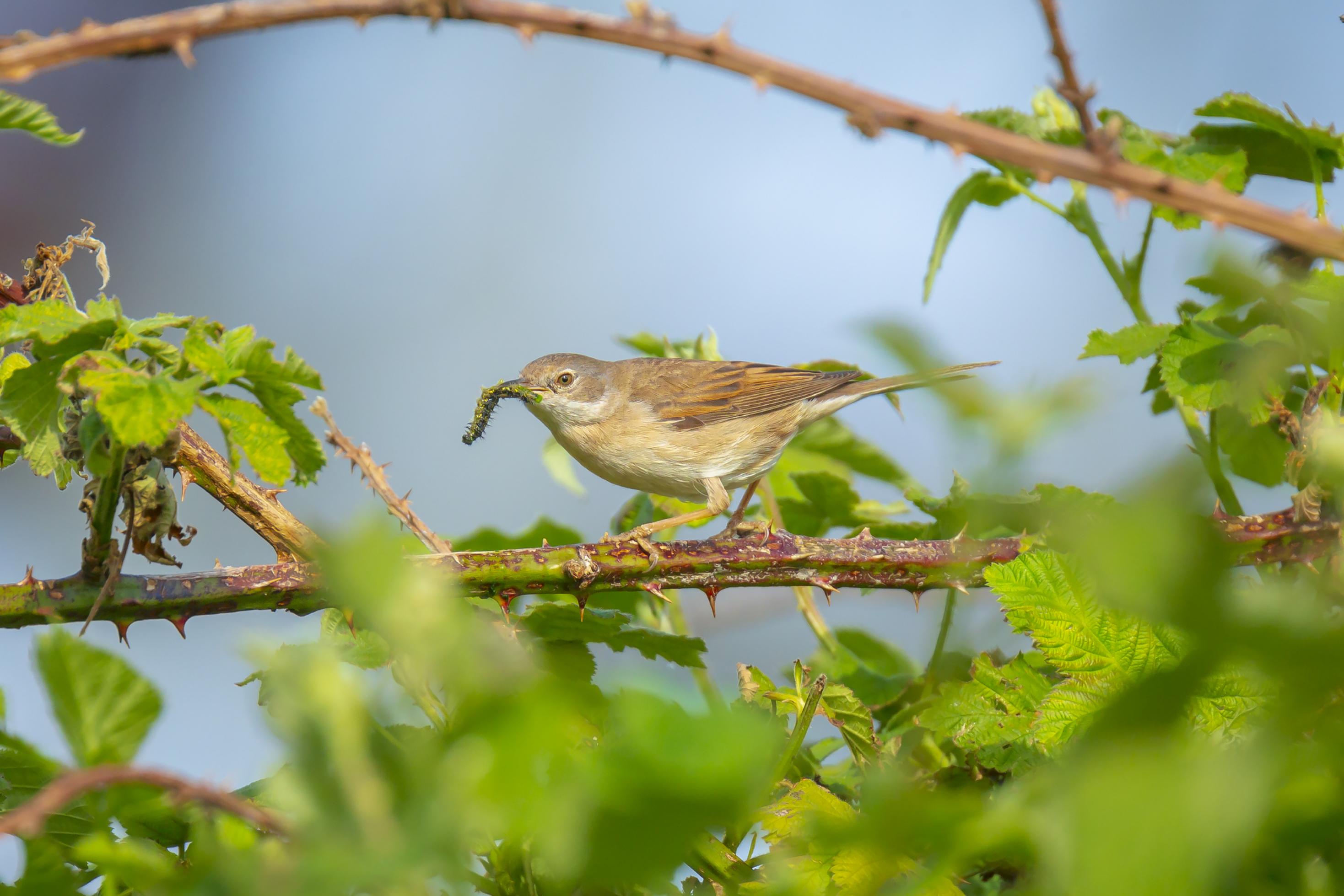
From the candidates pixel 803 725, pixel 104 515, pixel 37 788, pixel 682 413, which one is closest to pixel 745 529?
pixel 803 725

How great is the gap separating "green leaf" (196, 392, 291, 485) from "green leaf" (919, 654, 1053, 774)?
0.70 meters

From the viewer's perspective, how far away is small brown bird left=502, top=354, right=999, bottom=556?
3449 millimetres

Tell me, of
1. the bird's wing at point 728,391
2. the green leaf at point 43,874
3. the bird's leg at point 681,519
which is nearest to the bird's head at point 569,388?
the bird's wing at point 728,391

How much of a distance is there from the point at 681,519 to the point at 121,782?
203cm

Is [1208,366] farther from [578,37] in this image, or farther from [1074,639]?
[578,37]

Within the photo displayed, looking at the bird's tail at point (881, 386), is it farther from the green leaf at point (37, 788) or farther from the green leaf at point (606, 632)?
the green leaf at point (37, 788)

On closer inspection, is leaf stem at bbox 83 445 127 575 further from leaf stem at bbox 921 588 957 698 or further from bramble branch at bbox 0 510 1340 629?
leaf stem at bbox 921 588 957 698

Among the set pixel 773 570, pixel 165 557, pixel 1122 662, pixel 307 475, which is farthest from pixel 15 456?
pixel 1122 662

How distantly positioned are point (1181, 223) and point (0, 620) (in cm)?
158

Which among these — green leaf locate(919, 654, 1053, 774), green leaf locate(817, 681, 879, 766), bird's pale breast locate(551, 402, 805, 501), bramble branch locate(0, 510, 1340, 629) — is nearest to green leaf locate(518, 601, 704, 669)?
bramble branch locate(0, 510, 1340, 629)

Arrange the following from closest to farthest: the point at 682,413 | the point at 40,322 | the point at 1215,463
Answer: the point at 40,322
the point at 1215,463
the point at 682,413

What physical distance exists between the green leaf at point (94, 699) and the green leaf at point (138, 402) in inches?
9.3

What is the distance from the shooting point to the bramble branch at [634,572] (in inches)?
39.4

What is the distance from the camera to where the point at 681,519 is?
242 cm
